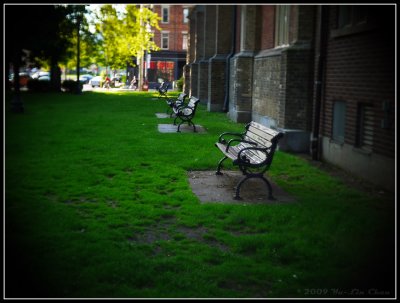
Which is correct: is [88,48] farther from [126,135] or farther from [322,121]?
[322,121]

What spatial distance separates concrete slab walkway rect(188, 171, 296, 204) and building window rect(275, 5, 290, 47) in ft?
21.3

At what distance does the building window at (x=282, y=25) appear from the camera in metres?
14.9

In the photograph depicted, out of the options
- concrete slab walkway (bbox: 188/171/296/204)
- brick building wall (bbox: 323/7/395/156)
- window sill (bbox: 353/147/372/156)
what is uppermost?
brick building wall (bbox: 323/7/395/156)

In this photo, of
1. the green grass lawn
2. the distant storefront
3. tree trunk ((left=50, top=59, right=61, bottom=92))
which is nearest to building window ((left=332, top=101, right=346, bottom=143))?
the green grass lawn

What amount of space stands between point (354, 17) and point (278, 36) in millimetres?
5891

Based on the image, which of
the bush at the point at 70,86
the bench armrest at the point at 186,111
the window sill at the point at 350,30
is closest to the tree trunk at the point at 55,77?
the bush at the point at 70,86

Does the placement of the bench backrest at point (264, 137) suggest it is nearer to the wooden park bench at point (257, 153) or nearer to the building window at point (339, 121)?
the wooden park bench at point (257, 153)

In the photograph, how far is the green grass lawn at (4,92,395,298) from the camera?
480 centimetres

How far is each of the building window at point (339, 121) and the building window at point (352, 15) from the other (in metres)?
1.57

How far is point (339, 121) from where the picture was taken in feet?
36.2

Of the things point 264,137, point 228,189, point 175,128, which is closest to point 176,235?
point 228,189

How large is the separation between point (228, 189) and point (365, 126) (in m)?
2.88

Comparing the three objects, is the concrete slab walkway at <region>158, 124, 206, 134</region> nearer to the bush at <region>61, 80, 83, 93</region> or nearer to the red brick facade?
the red brick facade

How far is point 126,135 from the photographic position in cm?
1523
